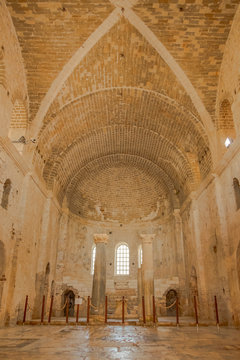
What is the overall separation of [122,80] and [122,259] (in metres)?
13.3

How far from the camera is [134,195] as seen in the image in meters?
21.6

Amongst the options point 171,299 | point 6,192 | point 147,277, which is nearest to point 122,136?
point 6,192

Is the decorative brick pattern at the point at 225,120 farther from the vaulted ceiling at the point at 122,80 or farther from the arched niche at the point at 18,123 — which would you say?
the arched niche at the point at 18,123

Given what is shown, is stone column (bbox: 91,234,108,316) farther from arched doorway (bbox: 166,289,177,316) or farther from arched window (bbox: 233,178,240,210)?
arched doorway (bbox: 166,289,177,316)

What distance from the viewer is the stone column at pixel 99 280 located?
11.3 m

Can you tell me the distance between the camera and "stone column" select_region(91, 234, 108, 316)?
37.0 ft

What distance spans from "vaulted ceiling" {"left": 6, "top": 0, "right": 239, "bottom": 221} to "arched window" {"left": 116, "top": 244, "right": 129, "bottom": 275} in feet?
18.2

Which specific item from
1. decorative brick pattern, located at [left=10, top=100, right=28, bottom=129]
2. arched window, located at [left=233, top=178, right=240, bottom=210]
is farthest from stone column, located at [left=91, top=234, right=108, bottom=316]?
decorative brick pattern, located at [left=10, top=100, right=28, bottom=129]

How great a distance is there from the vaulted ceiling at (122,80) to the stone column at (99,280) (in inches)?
183

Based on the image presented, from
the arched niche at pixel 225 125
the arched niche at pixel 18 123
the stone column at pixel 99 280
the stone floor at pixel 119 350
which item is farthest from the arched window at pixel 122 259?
the stone floor at pixel 119 350

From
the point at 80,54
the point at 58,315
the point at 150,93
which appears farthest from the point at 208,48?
the point at 58,315

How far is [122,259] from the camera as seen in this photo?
21.1 m

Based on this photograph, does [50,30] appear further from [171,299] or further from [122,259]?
[171,299]

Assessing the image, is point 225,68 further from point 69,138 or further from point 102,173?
point 102,173
